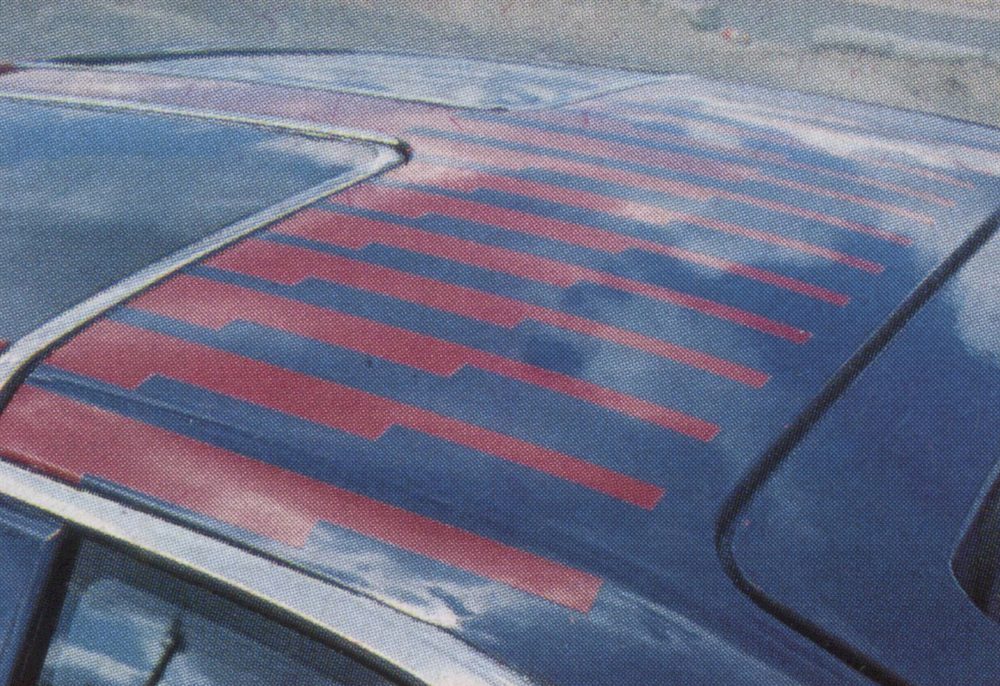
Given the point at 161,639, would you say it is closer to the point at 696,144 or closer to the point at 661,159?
the point at 661,159

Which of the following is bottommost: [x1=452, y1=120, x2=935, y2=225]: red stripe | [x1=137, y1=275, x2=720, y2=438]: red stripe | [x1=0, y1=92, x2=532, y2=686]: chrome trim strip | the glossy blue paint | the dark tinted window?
the dark tinted window

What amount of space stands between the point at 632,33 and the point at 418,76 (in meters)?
8.43

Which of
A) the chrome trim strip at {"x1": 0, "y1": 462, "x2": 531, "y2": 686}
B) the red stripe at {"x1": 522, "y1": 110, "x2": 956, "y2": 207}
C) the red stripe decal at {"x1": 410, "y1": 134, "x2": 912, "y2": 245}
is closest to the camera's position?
the chrome trim strip at {"x1": 0, "y1": 462, "x2": 531, "y2": 686}

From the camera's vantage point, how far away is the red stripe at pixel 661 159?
1.72 metres

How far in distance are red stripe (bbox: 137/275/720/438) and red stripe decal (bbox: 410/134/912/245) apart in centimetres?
58

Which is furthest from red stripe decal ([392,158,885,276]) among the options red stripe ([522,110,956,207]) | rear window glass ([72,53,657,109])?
rear window glass ([72,53,657,109])

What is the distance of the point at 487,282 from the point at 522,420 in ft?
1.04

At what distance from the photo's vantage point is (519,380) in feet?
4.00

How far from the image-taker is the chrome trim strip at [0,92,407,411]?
1261 millimetres

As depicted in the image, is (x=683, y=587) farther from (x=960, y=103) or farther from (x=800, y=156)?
(x=960, y=103)

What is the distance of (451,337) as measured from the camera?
1292 millimetres

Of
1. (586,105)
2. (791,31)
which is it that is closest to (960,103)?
(791,31)

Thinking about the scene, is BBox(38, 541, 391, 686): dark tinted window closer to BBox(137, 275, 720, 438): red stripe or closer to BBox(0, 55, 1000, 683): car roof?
BBox(0, 55, 1000, 683): car roof

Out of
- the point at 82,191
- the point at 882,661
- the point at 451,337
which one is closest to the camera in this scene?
the point at 882,661
